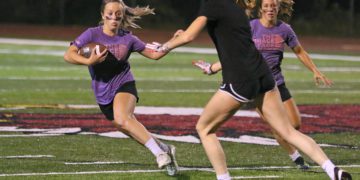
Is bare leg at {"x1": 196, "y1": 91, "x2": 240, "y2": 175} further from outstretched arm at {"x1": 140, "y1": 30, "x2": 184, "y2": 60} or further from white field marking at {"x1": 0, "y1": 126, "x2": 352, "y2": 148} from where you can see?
white field marking at {"x1": 0, "y1": 126, "x2": 352, "y2": 148}

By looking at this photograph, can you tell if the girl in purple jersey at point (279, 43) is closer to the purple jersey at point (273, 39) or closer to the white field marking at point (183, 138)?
the purple jersey at point (273, 39)

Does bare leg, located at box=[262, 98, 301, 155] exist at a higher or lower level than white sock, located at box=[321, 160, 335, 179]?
lower

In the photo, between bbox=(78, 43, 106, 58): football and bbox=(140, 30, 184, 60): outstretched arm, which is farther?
bbox=(78, 43, 106, 58): football

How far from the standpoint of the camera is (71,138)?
500 inches

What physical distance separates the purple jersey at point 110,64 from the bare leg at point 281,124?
179 cm

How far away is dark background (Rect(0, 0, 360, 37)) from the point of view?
46.8 meters

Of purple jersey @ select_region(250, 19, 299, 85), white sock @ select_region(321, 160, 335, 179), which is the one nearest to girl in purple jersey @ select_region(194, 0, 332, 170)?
purple jersey @ select_region(250, 19, 299, 85)

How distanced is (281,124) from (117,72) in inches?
81.2

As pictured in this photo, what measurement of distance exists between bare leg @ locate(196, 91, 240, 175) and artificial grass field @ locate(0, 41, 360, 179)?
1.06 meters

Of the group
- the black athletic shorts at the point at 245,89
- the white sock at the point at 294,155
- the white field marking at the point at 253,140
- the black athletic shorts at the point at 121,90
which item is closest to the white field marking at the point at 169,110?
the white field marking at the point at 253,140

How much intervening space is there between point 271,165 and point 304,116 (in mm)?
5738

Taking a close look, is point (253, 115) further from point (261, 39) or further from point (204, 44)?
point (204, 44)

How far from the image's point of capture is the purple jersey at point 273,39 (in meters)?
10.5

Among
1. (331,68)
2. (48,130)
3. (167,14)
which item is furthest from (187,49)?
(48,130)
